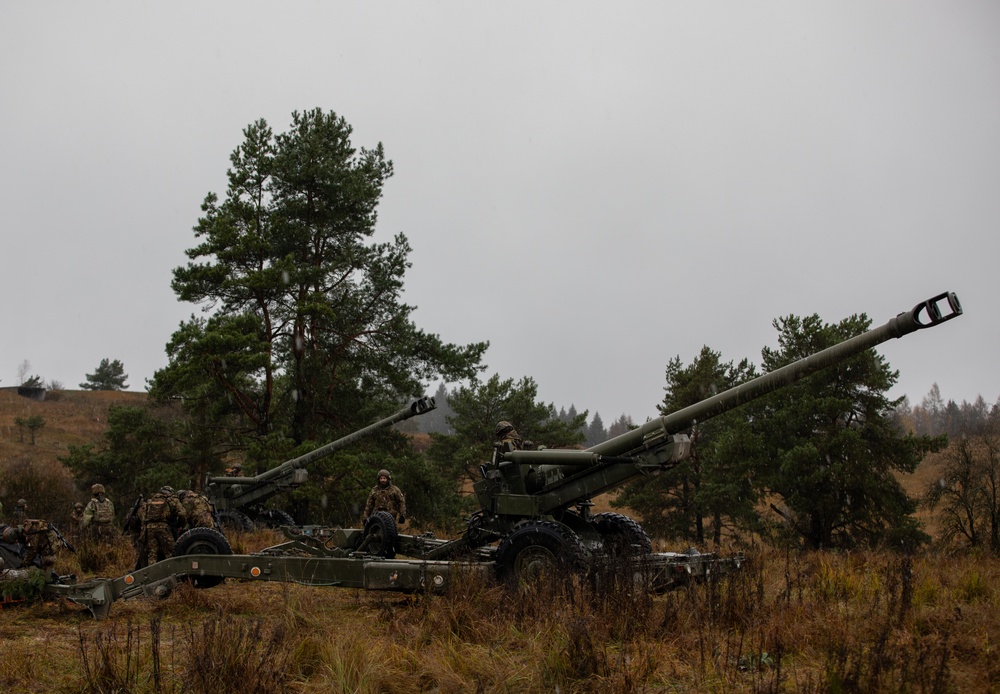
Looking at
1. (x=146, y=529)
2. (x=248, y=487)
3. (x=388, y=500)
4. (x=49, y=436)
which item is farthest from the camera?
(x=49, y=436)

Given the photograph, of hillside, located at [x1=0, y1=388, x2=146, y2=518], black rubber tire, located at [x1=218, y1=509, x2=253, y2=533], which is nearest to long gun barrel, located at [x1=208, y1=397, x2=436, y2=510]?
black rubber tire, located at [x1=218, y1=509, x2=253, y2=533]

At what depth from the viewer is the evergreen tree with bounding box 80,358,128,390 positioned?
59.9 m

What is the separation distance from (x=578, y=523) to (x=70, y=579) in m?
5.60

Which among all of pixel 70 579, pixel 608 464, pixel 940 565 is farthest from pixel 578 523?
pixel 70 579

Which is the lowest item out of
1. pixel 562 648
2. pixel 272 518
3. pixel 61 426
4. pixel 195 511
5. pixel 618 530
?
pixel 562 648

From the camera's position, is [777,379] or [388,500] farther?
[388,500]

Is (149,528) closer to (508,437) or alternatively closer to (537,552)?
(508,437)

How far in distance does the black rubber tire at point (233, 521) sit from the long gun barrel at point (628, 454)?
9.07m

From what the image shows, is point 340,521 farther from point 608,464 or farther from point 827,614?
point 827,614

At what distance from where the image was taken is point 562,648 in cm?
452

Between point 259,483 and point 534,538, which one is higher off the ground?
point 259,483

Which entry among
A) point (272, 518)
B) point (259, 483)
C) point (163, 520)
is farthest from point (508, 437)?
point (272, 518)

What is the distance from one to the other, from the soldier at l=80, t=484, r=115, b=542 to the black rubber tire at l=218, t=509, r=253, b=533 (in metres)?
1.97

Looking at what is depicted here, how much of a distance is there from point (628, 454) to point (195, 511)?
576 centimetres
